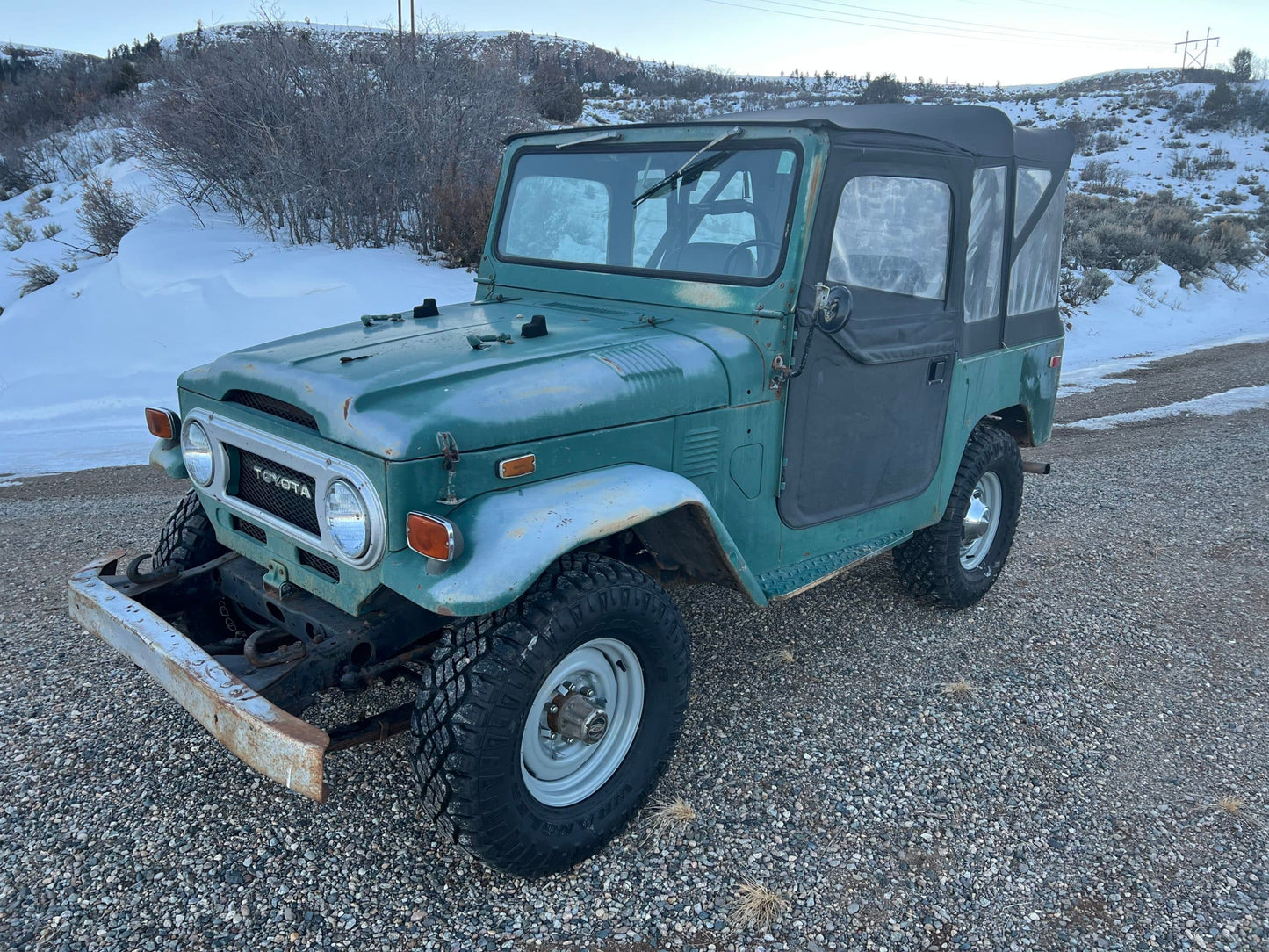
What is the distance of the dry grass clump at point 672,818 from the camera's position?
2869mm

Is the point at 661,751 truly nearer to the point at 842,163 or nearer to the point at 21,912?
the point at 21,912

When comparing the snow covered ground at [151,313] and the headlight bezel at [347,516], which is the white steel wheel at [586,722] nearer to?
the headlight bezel at [347,516]

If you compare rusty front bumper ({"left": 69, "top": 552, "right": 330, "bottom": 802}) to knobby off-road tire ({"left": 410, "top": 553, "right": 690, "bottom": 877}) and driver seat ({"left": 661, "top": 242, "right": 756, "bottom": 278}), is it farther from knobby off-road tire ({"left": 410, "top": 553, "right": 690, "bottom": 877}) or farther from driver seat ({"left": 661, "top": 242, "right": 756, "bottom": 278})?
driver seat ({"left": 661, "top": 242, "right": 756, "bottom": 278})

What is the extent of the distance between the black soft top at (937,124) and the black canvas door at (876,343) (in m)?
0.10

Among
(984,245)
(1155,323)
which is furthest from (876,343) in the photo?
(1155,323)

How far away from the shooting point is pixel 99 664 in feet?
12.1

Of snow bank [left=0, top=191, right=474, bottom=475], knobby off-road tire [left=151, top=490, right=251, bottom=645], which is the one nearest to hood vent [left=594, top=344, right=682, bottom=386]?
knobby off-road tire [left=151, top=490, right=251, bottom=645]

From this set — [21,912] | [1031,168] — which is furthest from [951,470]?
[21,912]

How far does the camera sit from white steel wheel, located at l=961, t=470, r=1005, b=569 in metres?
4.41

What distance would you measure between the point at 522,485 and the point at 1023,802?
2.03m

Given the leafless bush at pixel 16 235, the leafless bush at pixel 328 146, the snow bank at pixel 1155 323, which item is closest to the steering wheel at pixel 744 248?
the snow bank at pixel 1155 323

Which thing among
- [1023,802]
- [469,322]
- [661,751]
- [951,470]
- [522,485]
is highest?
[469,322]

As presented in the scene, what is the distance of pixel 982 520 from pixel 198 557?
350cm

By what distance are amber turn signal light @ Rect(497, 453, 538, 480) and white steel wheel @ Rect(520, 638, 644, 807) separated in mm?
526
